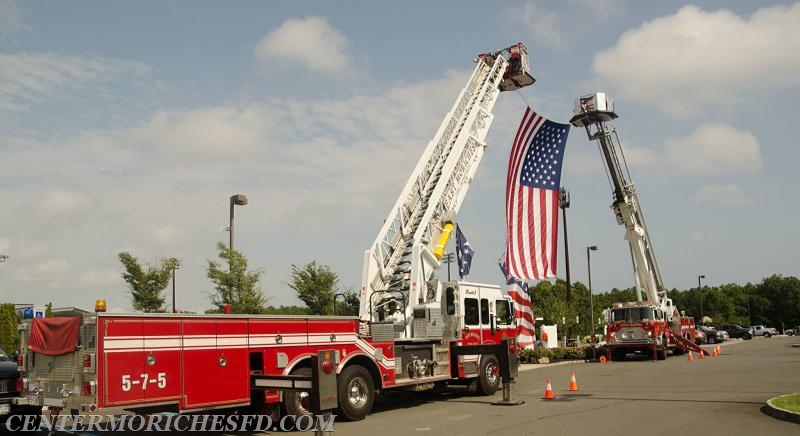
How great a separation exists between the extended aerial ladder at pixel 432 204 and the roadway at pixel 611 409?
99.6 inches

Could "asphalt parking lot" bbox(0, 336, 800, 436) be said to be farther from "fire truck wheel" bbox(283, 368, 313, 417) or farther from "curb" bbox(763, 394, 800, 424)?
"fire truck wheel" bbox(283, 368, 313, 417)

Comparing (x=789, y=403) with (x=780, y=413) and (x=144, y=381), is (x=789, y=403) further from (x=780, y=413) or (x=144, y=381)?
(x=144, y=381)

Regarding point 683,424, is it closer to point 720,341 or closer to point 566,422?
point 566,422

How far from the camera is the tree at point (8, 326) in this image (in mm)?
27406

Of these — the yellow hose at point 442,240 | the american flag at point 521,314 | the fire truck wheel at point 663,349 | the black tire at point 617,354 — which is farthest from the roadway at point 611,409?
the black tire at point 617,354

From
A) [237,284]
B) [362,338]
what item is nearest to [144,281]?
[237,284]

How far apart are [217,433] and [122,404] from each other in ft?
8.94

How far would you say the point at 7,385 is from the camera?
39.6ft

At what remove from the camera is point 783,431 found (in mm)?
10391

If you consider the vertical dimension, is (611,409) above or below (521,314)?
below

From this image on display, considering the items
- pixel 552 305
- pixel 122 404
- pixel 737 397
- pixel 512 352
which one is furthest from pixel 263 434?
pixel 552 305

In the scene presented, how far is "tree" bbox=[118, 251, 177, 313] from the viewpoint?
25.6 metres

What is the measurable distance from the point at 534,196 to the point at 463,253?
7.67m

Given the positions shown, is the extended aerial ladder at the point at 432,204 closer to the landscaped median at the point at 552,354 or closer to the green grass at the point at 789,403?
the green grass at the point at 789,403
